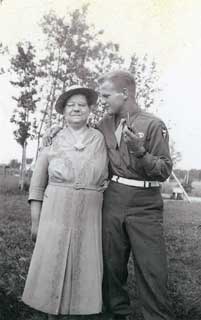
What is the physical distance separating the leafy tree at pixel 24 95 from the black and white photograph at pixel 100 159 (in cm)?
2

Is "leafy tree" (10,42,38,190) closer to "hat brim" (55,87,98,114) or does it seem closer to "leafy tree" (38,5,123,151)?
"leafy tree" (38,5,123,151)

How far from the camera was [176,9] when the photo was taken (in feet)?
13.8

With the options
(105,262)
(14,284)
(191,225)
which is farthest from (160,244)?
(191,225)

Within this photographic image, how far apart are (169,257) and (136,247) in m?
2.31

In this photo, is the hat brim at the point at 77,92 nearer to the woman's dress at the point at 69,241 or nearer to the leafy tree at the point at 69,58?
the woman's dress at the point at 69,241

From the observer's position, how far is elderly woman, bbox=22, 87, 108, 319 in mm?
2811

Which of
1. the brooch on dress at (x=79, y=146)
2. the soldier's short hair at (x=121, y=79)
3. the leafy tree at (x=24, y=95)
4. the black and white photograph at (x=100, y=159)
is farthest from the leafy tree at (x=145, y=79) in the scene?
the brooch on dress at (x=79, y=146)

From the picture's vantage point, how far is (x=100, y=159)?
2947mm

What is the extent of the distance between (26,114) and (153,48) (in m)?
1.83

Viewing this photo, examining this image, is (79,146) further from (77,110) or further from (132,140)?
(132,140)

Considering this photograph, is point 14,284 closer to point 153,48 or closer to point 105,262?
point 105,262

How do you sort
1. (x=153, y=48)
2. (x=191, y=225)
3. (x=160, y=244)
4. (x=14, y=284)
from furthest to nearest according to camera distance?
1. (x=191, y=225)
2. (x=153, y=48)
3. (x=14, y=284)
4. (x=160, y=244)

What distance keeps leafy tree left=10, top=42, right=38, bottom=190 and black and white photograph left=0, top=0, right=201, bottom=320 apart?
0.02 m

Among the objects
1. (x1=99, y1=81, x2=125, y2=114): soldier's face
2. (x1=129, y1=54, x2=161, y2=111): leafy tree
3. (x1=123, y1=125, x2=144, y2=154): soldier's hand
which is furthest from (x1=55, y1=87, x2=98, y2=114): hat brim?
(x1=129, y1=54, x2=161, y2=111): leafy tree
